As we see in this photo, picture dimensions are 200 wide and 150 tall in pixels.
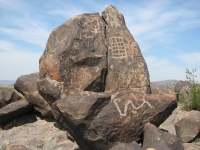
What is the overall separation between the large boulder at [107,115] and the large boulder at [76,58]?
1.03 m

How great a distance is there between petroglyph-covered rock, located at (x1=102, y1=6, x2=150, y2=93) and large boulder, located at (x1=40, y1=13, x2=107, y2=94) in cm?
21

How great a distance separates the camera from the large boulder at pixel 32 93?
24.6ft

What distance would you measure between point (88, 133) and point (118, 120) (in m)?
0.55

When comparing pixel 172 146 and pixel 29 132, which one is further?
pixel 29 132

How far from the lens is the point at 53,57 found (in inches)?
215

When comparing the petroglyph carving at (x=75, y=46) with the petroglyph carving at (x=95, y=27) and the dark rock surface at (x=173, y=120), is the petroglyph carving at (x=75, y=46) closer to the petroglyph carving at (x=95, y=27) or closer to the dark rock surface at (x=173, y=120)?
the petroglyph carving at (x=95, y=27)

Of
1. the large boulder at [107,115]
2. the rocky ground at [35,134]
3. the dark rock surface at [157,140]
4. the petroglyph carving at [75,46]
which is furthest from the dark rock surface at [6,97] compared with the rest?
the dark rock surface at [157,140]

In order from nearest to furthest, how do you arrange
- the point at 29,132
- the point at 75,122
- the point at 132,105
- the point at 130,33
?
the point at 75,122 < the point at 132,105 < the point at 130,33 < the point at 29,132

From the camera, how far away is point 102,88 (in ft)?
18.8

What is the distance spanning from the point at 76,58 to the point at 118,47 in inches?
41.3

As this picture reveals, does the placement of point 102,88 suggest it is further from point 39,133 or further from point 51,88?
point 39,133

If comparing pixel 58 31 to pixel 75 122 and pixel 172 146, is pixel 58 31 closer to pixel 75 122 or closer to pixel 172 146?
pixel 75 122

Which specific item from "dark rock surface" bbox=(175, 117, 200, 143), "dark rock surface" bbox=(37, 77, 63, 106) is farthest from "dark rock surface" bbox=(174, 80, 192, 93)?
"dark rock surface" bbox=(37, 77, 63, 106)

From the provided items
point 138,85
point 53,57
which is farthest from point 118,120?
point 53,57
